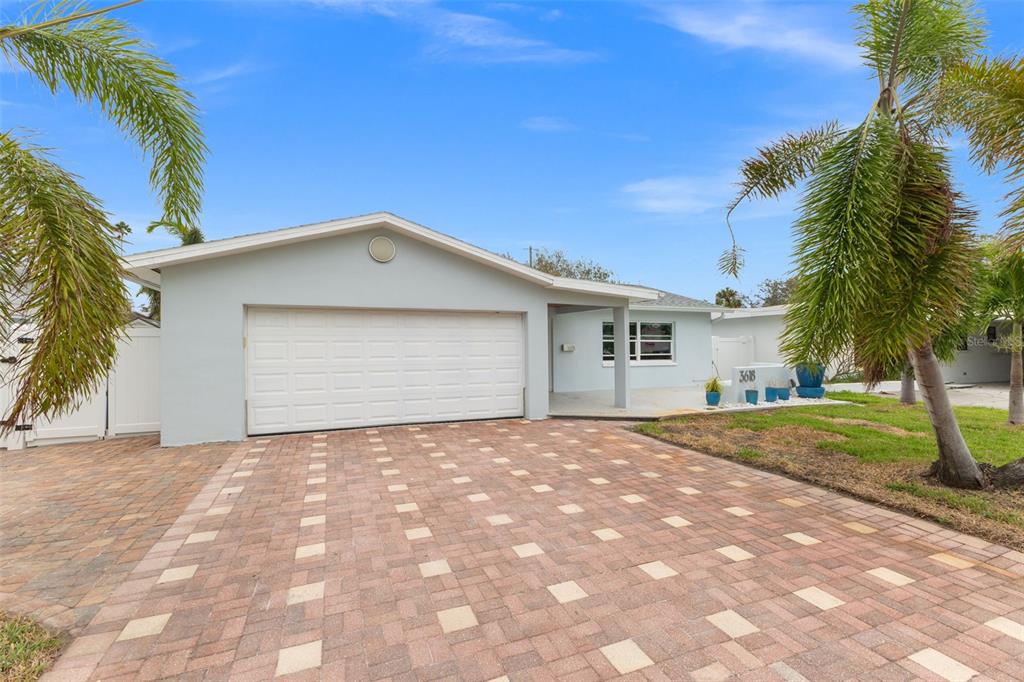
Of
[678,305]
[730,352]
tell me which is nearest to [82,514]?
[678,305]

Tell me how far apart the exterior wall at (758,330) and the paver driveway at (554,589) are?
53.3ft

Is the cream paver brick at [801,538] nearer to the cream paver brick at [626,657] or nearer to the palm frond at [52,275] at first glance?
the cream paver brick at [626,657]

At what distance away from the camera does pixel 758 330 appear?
20531 mm

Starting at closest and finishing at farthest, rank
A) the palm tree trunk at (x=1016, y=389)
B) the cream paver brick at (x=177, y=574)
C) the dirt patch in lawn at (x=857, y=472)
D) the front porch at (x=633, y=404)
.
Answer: the cream paver brick at (x=177, y=574)
the dirt patch in lawn at (x=857, y=472)
the palm tree trunk at (x=1016, y=389)
the front porch at (x=633, y=404)

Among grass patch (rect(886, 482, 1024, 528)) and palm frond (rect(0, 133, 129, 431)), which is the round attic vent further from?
grass patch (rect(886, 482, 1024, 528))

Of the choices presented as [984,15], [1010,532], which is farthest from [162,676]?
[984,15]

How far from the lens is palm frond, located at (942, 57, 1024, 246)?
12.4 ft

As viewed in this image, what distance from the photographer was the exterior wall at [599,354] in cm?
1438

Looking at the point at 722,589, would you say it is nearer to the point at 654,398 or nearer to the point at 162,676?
the point at 162,676

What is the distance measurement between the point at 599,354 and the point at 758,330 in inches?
389

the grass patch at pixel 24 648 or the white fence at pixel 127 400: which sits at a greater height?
the white fence at pixel 127 400

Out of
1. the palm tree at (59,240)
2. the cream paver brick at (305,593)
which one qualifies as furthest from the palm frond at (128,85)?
the cream paver brick at (305,593)

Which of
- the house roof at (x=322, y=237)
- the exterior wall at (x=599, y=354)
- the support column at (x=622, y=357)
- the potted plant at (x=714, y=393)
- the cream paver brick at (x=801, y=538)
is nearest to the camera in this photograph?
the cream paver brick at (x=801, y=538)

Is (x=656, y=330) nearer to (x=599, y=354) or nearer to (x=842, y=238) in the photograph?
(x=599, y=354)
